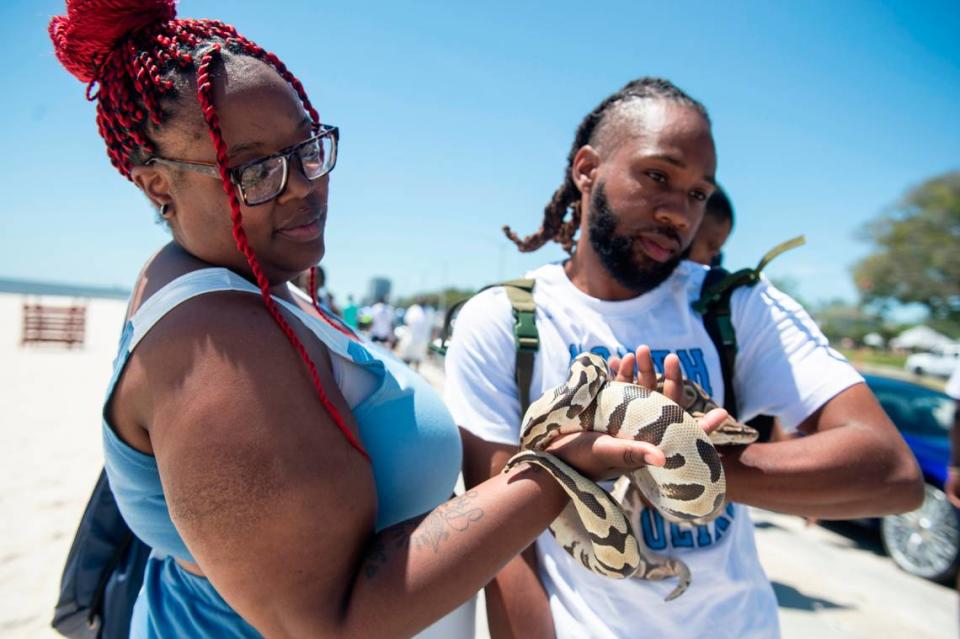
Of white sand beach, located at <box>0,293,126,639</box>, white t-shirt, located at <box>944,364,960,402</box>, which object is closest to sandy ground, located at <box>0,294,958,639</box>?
white sand beach, located at <box>0,293,126,639</box>

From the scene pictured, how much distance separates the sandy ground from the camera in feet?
16.6

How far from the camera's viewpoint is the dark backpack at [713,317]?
7.61 ft

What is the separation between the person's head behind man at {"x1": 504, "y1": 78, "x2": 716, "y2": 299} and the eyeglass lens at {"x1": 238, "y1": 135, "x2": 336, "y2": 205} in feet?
4.56

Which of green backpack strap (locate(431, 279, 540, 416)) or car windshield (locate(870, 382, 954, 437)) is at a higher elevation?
green backpack strap (locate(431, 279, 540, 416))

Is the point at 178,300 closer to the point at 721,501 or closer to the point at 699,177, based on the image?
the point at 721,501

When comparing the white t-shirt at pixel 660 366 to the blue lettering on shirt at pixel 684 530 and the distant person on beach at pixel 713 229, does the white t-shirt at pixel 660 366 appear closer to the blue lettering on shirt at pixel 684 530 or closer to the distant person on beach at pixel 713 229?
the blue lettering on shirt at pixel 684 530

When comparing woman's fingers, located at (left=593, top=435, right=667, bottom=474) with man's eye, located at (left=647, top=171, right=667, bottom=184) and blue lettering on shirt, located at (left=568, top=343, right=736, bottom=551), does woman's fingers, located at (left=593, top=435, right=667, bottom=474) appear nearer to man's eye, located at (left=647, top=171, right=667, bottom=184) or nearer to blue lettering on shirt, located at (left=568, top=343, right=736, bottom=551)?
blue lettering on shirt, located at (left=568, top=343, right=736, bottom=551)

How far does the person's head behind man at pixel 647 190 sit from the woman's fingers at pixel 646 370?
2.28ft

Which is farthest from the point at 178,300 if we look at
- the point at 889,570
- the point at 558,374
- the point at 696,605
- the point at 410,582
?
the point at 889,570

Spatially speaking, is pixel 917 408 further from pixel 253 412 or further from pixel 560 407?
pixel 253 412

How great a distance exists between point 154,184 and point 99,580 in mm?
1719

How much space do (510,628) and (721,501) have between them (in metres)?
0.96

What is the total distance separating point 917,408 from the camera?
25.6 feet

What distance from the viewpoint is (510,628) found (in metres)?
2.14
